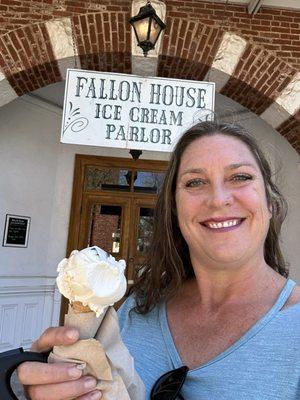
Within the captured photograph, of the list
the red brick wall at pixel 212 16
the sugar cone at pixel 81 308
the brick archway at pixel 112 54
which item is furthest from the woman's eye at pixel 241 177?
the red brick wall at pixel 212 16

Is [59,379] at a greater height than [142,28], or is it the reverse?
[142,28]

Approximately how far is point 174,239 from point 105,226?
482 centimetres

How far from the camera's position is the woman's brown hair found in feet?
4.34

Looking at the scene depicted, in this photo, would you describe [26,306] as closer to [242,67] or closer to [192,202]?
[242,67]

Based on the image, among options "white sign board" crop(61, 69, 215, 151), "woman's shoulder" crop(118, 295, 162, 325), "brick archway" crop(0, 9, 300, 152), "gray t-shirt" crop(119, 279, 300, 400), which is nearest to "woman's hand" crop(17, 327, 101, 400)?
"gray t-shirt" crop(119, 279, 300, 400)

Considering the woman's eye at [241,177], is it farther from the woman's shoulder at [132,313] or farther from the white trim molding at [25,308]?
the white trim molding at [25,308]

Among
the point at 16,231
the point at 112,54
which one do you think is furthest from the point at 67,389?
the point at 16,231

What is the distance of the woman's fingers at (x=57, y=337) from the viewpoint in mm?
794

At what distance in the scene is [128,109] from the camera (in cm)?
392

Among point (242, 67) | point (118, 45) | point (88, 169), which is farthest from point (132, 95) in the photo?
point (88, 169)

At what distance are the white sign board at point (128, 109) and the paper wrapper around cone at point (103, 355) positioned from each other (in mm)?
3067

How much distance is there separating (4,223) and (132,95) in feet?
9.22

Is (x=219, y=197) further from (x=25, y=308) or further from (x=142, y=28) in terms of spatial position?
(x=25, y=308)

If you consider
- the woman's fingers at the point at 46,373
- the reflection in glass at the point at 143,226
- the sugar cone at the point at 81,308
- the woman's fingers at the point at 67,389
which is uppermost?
the reflection in glass at the point at 143,226
